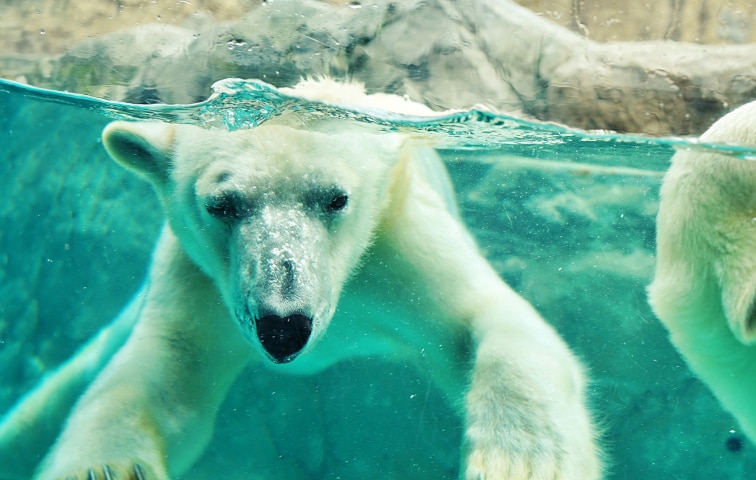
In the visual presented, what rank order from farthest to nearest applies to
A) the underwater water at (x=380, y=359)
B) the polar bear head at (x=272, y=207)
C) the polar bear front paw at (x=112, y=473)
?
the underwater water at (x=380, y=359), the polar bear front paw at (x=112, y=473), the polar bear head at (x=272, y=207)

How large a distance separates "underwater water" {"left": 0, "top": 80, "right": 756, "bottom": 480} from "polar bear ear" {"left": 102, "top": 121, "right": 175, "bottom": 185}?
1.06 metres

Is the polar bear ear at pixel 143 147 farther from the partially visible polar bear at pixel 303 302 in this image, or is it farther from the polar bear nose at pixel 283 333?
the polar bear nose at pixel 283 333

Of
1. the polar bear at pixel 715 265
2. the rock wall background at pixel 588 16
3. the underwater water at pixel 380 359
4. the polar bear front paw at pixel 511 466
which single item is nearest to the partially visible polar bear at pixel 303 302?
the polar bear front paw at pixel 511 466

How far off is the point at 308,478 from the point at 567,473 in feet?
9.63

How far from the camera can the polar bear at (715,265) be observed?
7.66 ft

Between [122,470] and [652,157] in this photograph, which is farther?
[652,157]

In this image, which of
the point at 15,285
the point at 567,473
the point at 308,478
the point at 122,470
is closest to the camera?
the point at 567,473

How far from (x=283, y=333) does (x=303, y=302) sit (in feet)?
0.39

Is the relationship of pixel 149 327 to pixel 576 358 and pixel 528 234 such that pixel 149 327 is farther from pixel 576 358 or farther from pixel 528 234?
pixel 528 234

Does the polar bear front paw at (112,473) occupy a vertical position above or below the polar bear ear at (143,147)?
below

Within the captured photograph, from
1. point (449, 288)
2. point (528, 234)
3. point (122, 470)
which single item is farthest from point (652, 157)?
point (122, 470)

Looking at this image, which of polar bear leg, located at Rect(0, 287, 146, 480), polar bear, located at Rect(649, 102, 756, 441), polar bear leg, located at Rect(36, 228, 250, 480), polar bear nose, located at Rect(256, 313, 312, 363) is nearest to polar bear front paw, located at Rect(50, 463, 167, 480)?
polar bear leg, located at Rect(36, 228, 250, 480)

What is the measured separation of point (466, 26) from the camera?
2.32 meters

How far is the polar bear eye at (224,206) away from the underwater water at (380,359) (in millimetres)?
1589
